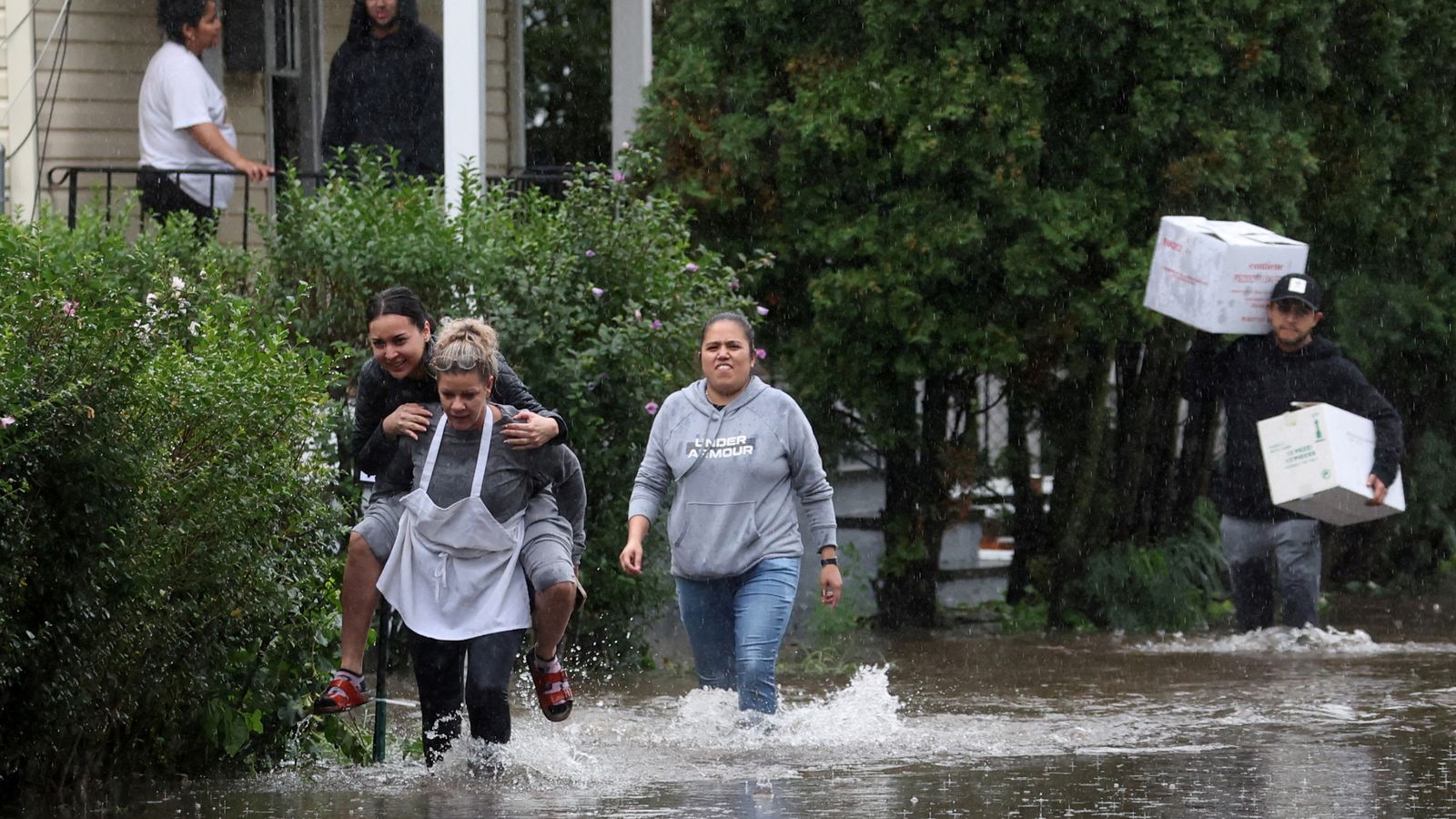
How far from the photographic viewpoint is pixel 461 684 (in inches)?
271

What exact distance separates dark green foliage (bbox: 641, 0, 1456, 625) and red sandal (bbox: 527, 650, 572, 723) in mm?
5122

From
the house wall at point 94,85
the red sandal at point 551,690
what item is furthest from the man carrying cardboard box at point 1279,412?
the house wall at point 94,85

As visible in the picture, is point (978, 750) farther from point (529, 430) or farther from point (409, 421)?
point (409, 421)

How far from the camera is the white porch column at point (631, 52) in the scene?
44.2ft

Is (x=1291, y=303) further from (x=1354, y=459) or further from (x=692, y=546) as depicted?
(x=692, y=546)

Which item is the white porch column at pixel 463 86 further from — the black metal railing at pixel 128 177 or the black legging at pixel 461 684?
the black legging at pixel 461 684

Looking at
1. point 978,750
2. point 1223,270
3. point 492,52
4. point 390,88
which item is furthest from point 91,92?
point 978,750

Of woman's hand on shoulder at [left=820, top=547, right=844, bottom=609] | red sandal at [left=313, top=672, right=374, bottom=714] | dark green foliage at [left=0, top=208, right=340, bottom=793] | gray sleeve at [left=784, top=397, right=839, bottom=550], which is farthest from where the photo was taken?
gray sleeve at [left=784, top=397, right=839, bottom=550]

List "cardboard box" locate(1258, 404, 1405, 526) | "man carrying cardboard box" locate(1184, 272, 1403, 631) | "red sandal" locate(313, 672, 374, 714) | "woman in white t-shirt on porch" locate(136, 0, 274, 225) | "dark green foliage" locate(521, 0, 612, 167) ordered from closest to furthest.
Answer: "red sandal" locate(313, 672, 374, 714), "cardboard box" locate(1258, 404, 1405, 526), "man carrying cardboard box" locate(1184, 272, 1403, 631), "woman in white t-shirt on porch" locate(136, 0, 274, 225), "dark green foliage" locate(521, 0, 612, 167)

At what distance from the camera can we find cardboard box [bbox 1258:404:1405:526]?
10305 millimetres

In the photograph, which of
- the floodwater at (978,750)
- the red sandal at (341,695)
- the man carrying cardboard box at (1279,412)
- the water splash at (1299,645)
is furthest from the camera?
the water splash at (1299,645)

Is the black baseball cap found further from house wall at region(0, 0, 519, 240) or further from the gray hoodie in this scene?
house wall at region(0, 0, 519, 240)

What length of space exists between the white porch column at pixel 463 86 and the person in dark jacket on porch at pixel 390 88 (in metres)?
0.69

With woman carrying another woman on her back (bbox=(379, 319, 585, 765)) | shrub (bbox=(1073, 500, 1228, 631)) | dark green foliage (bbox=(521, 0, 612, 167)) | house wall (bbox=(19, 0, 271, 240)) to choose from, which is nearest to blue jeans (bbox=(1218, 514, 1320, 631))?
shrub (bbox=(1073, 500, 1228, 631))
